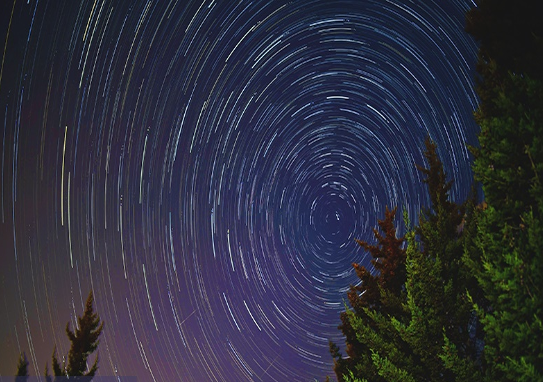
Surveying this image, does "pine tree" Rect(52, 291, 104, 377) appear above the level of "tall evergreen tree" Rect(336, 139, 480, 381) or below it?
above

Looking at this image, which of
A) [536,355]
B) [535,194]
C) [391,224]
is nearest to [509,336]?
[536,355]

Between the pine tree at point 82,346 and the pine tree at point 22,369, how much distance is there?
2.22 meters

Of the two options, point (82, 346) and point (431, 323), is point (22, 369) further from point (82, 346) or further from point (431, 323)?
point (431, 323)

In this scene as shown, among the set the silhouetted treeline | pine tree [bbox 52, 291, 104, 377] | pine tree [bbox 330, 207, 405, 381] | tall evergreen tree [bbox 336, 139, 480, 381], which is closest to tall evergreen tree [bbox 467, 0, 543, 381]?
the silhouetted treeline

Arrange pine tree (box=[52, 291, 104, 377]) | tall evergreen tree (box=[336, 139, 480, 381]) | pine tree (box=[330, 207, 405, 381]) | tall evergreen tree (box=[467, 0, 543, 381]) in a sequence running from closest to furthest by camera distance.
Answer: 1. tall evergreen tree (box=[467, 0, 543, 381])
2. tall evergreen tree (box=[336, 139, 480, 381])
3. pine tree (box=[330, 207, 405, 381])
4. pine tree (box=[52, 291, 104, 377])

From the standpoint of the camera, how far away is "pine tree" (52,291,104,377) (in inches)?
744

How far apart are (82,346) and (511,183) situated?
19.3m

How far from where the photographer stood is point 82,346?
19.3 m

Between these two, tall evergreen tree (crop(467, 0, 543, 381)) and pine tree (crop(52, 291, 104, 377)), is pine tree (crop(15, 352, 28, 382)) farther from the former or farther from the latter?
tall evergreen tree (crop(467, 0, 543, 381))

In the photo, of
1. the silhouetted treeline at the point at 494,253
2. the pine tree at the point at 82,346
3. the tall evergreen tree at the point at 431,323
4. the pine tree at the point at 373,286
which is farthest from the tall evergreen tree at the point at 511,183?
the pine tree at the point at 82,346

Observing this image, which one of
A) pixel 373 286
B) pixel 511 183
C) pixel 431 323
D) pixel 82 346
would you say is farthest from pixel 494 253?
pixel 82 346

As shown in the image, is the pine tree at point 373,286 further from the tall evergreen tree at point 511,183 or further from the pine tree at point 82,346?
the pine tree at point 82,346

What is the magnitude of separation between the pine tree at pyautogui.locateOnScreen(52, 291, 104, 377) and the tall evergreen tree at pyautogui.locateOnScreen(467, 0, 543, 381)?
1809 centimetres

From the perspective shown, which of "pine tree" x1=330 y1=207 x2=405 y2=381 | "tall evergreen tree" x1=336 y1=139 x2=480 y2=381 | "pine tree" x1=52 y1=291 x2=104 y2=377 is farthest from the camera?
"pine tree" x1=52 y1=291 x2=104 y2=377
